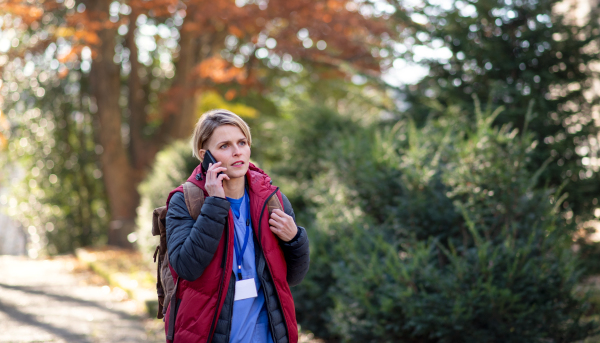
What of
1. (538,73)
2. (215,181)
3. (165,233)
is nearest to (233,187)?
(215,181)

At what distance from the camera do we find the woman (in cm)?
243

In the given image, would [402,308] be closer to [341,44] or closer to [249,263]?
[249,263]

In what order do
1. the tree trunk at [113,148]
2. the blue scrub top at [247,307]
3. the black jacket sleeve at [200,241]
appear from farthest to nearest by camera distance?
the tree trunk at [113,148] < the blue scrub top at [247,307] < the black jacket sleeve at [200,241]

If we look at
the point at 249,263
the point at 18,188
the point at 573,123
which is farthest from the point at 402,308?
the point at 18,188

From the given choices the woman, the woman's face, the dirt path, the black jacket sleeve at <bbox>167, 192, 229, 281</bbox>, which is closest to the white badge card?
the woman

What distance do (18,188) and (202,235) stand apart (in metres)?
19.2

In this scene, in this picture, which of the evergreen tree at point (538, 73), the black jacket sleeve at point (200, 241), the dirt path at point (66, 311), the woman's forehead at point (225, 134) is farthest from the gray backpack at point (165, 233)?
the evergreen tree at point (538, 73)

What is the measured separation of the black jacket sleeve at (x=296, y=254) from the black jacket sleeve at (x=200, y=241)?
1.34ft

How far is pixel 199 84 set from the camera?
46.9ft

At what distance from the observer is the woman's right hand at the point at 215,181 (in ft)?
8.13

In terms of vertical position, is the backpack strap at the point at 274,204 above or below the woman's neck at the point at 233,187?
below

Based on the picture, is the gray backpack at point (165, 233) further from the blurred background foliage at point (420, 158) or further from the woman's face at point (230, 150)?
the blurred background foliage at point (420, 158)

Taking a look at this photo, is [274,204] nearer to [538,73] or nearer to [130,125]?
[538,73]

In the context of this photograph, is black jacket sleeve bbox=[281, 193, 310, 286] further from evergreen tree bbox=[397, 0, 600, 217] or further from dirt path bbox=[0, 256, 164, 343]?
evergreen tree bbox=[397, 0, 600, 217]
